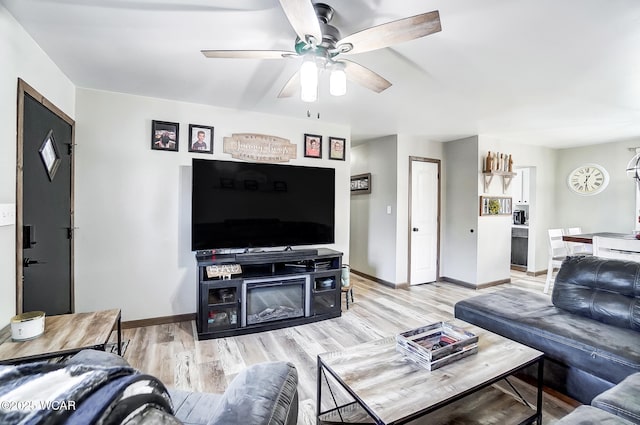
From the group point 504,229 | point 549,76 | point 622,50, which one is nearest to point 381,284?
point 504,229

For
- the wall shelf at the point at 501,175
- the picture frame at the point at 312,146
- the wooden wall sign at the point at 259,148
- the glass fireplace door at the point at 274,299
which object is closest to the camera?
the glass fireplace door at the point at 274,299

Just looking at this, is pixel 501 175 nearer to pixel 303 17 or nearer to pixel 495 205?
pixel 495 205

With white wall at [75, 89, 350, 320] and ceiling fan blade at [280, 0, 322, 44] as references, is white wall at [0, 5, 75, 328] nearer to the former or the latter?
white wall at [75, 89, 350, 320]

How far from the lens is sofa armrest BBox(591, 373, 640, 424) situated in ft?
3.90

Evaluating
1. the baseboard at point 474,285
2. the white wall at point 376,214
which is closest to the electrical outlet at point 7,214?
the white wall at point 376,214

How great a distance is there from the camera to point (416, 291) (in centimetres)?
445

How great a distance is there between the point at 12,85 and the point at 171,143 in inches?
54.3

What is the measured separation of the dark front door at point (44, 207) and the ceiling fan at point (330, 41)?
1404 millimetres

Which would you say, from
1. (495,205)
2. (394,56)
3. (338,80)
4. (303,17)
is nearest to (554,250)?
(495,205)

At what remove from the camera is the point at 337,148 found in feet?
13.0

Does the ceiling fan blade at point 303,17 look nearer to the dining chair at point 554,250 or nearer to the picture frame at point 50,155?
the picture frame at point 50,155

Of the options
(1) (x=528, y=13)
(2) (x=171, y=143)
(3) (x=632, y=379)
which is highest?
(1) (x=528, y=13)

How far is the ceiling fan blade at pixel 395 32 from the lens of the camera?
1338 millimetres

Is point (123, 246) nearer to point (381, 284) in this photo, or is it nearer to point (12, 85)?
point (12, 85)
